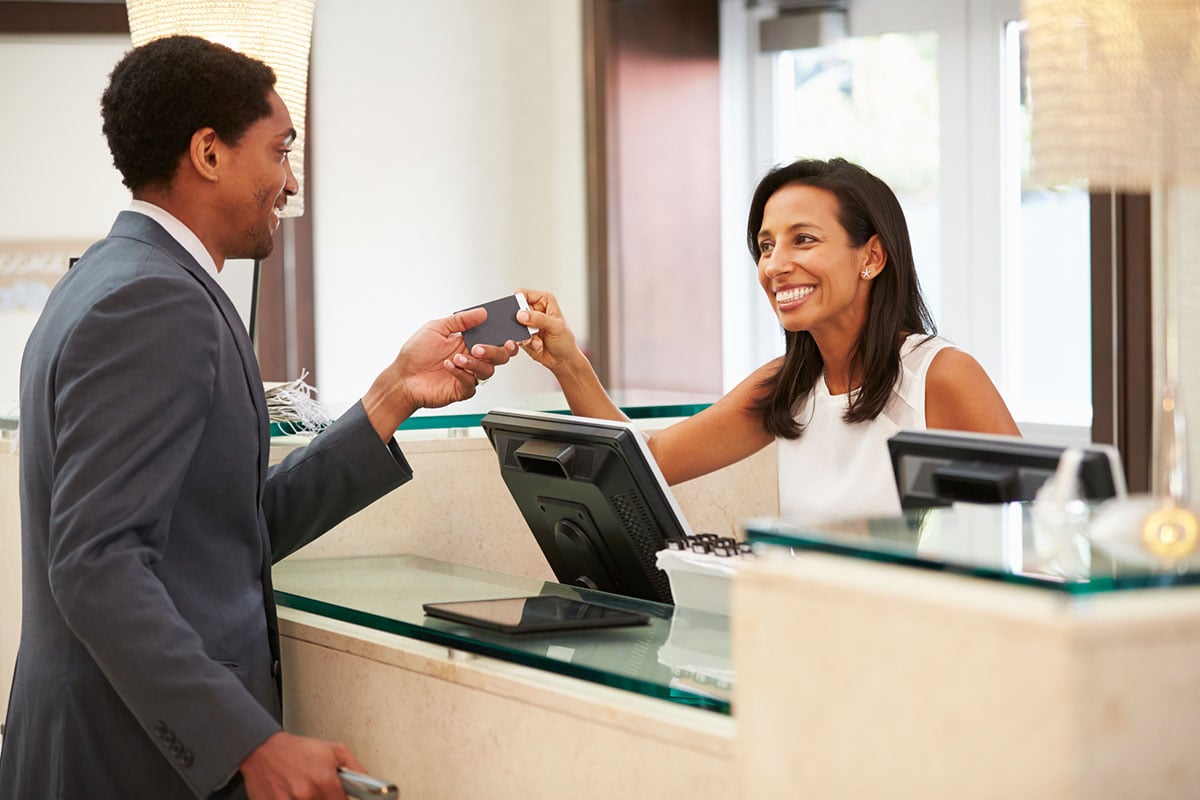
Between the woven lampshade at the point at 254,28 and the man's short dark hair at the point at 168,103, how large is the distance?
0.62m

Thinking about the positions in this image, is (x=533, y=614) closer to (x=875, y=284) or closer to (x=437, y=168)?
(x=875, y=284)

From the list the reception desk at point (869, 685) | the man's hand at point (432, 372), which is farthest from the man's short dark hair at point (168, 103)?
the reception desk at point (869, 685)

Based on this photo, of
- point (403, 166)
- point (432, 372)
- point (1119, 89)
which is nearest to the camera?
point (1119, 89)

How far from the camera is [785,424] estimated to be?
2627 mm

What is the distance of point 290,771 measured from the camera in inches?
57.6

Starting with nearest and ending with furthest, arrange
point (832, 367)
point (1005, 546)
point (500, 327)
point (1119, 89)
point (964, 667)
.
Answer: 1. point (964, 667)
2. point (1005, 546)
3. point (1119, 89)
4. point (500, 327)
5. point (832, 367)

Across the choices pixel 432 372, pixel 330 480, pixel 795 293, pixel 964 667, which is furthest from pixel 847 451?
pixel 964 667

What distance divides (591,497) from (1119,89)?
3.35 ft

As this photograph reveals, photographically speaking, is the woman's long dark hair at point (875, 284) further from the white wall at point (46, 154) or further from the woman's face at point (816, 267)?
the white wall at point (46, 154)

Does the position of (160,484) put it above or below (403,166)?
below

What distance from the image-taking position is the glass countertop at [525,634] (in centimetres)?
137

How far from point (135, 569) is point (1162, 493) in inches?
38.5

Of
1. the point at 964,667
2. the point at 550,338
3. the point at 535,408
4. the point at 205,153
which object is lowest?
the point at 964,667

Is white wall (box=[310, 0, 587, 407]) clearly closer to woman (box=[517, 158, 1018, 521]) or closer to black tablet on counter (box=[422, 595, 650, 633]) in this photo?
woman (box=[517, 158, 1018, 521])
